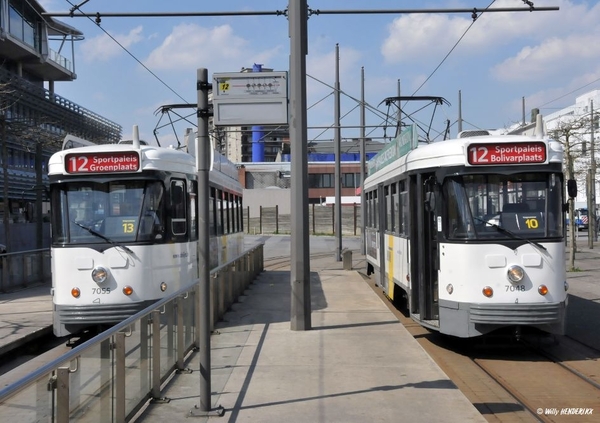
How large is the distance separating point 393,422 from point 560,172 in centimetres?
506

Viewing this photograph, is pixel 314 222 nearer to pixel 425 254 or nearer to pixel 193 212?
pixel 193 212

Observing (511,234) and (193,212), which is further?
(193,212)

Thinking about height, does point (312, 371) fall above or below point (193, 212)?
below

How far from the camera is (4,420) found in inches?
145

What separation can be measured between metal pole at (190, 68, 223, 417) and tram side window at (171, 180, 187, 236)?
4353 mm

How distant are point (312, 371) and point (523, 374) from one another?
9.11 ft

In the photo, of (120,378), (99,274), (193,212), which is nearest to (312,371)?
(120,378)

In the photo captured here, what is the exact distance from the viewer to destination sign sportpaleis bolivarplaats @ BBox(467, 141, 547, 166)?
31.9ft

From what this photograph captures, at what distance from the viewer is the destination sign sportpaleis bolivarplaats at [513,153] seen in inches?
382

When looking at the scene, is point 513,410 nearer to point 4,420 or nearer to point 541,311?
point 541,311

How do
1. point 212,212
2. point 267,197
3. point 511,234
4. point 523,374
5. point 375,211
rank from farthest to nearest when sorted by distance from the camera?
point 267,197
point 375,211
point 212,212
point 511,234
point 523,374

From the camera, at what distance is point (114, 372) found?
19.1 feet

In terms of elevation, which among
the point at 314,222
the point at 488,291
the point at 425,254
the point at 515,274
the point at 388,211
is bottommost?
the point at 488,291

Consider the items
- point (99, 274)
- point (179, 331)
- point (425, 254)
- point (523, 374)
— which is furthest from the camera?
point (425, 254)
